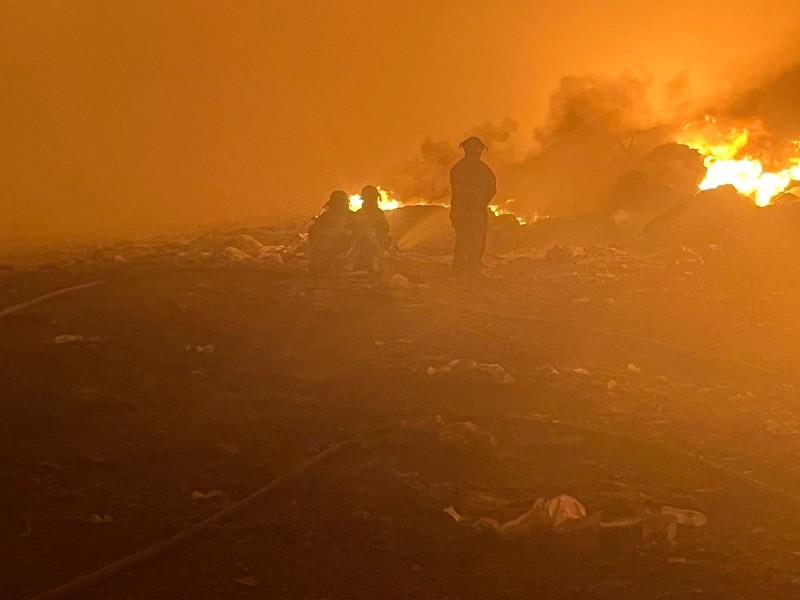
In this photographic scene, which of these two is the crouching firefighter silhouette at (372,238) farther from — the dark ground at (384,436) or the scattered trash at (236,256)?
the scattered trash at (236,256)

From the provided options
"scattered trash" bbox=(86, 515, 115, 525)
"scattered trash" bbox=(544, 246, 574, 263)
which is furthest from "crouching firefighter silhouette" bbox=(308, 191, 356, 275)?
"scattered trash" bbox=(86, 515, 115, 525)

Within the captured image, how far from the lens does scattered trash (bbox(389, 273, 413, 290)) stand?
14.9 m

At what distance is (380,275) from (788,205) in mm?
8992

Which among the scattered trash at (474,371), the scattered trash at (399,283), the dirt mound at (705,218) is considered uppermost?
the dirt mound at (705,218)

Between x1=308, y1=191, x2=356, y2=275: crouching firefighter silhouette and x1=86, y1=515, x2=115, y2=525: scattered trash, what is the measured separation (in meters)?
9.64

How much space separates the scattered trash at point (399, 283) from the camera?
14.9 meters

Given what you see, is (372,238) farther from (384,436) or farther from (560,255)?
(384,436)

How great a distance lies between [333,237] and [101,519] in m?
9.96

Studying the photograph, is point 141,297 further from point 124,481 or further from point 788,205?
point 788,205

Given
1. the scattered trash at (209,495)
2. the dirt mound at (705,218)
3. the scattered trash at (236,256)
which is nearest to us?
the scattered trash at (209,495)

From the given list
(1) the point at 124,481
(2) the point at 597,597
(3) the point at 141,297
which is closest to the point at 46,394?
(1) the point at 124,481

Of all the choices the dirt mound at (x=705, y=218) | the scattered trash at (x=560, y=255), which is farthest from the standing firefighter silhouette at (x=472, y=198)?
the dirt mound at (x=705, y=218)

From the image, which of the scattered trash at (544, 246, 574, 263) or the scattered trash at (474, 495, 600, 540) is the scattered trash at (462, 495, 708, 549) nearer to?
the scattered trash at (474, 495, 600, 540)

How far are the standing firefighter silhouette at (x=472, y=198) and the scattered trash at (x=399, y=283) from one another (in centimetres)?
128
